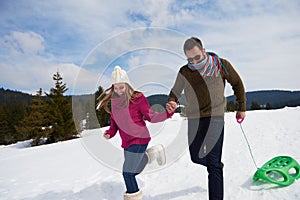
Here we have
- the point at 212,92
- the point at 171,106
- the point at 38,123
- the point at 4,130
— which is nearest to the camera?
the point at 212,92

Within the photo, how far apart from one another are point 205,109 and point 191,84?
0.99 feet

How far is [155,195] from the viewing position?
2768mm

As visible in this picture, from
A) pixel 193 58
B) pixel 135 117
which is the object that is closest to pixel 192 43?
pixel 193 58

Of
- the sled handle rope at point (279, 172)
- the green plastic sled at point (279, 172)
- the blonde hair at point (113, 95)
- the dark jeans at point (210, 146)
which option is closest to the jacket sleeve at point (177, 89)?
the dark jeans at point (210, 146)

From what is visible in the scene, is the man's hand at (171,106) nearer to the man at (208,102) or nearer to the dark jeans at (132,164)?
the man at (208,102)

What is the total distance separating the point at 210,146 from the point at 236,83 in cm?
69

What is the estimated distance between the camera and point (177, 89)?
2.64 meters

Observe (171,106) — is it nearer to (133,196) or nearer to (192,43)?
(192,43)

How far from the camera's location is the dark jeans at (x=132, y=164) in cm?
248

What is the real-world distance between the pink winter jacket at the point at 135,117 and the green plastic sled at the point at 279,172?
4.02 ft

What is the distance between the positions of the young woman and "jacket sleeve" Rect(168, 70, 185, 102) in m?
0.19

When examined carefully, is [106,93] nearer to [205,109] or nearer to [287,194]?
[205,109]

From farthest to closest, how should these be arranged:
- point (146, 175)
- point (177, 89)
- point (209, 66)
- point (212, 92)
Result: point (146, 175)
point (177, 89)
point (212, 92)
point (209, 66)

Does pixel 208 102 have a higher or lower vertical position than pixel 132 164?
higher
